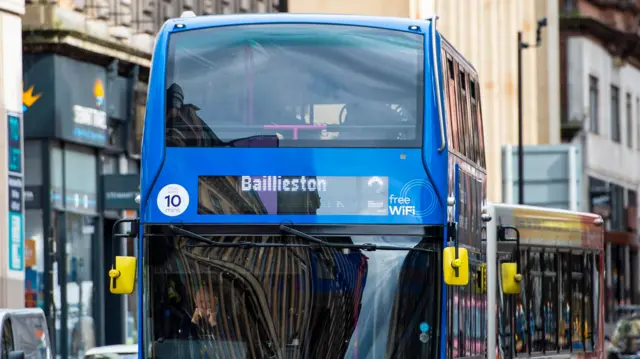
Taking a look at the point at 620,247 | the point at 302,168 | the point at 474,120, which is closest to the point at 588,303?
the point at 474,120

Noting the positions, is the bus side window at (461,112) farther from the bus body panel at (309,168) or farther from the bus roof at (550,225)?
the bus roof at (550,225)

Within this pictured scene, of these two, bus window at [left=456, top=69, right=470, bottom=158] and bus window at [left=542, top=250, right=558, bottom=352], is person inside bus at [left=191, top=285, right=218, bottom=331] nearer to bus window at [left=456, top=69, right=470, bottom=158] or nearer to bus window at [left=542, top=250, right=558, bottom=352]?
bus window at [left=456, top=69, right=470, bottom=158]

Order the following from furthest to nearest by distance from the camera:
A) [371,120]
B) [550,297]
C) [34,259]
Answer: [34,259], [550,297], [371,120]

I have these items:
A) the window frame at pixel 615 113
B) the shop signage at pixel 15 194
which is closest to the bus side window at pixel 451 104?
the shop signage at pixel 15 194

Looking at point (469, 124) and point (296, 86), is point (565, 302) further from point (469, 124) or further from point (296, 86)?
point (296, 86)

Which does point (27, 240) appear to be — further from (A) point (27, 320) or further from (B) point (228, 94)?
(B) point (228, 94)

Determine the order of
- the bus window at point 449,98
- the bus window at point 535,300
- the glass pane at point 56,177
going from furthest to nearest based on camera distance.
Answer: the glass pane at point 56,177 → the bus window at point 535,300 → the bus window at point 449,98

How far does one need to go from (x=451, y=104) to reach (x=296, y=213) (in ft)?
6.02

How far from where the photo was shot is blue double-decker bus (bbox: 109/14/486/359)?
1412 cm

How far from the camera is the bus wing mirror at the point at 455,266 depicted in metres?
13.7

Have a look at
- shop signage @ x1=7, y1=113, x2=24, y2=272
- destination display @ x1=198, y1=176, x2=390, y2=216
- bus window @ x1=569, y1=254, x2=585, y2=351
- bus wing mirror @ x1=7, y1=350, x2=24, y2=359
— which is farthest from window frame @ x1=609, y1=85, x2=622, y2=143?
destination display @ x1=198, y1=176, x2=390, y2=216

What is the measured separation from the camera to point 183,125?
14.5 meters

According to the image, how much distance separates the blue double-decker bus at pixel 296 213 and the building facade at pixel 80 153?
51.5 feet

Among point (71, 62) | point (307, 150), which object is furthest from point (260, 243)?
point (71, 62)
